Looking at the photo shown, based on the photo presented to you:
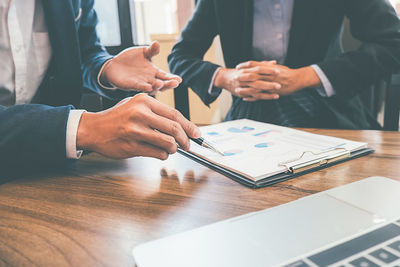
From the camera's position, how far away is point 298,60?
108 centimetres

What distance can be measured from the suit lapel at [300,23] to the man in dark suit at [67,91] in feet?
1.68

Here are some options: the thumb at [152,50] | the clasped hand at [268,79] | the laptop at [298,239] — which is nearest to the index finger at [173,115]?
the laptop at [298,239]

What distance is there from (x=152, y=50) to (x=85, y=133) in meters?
0.38

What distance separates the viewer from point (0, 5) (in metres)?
0.77

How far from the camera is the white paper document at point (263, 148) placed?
0.47 meters

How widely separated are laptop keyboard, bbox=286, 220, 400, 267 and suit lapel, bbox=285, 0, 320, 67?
883 mm

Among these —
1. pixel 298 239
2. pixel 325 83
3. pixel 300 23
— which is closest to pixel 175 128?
pixel 298 239

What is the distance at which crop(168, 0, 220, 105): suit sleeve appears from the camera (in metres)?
1.16

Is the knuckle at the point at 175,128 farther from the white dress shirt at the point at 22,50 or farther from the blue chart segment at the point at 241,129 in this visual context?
the white dress shirt at the point at 22,50

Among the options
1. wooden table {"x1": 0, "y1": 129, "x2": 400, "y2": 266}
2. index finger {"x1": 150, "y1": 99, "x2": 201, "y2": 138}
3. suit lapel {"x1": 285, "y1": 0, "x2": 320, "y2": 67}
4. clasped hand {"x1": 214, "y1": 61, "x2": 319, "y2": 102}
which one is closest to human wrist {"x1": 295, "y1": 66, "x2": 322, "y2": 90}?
clasped hand {"x1": 214, "y1": 61, "x2": 319, "y2": 102}

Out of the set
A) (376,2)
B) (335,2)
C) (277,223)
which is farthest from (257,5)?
(277,223)

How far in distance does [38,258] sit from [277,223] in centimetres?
24

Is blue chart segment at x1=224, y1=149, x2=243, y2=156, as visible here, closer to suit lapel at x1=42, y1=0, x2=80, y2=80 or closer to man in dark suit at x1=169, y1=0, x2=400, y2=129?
man in dark suit at x1=169, y1=0, x2=400, y2=129

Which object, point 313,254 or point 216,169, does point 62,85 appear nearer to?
point 216,169
